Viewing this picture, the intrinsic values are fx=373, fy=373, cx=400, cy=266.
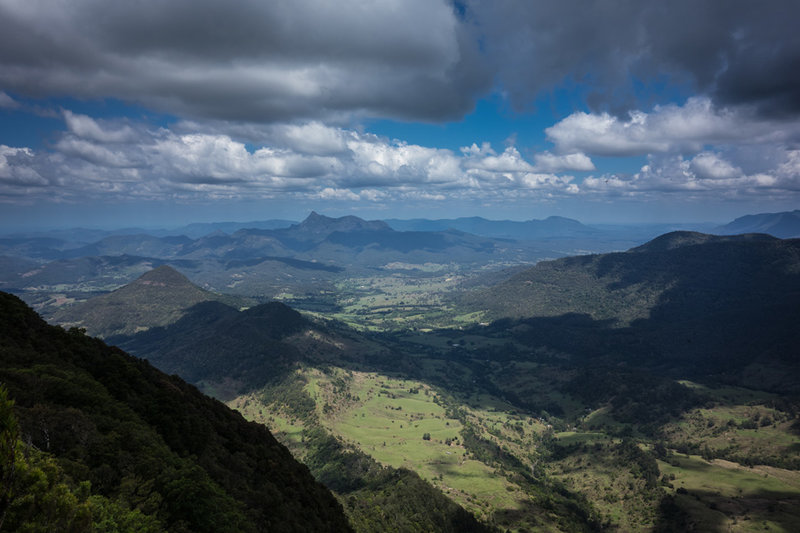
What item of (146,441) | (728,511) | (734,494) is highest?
(146,441)

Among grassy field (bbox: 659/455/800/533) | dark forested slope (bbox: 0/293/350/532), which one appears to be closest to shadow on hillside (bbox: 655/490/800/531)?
grassy field (bbox: 659/455/800/533)

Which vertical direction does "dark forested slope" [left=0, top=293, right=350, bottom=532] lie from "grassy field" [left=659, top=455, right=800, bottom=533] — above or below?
above

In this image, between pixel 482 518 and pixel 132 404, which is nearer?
pixel 132 404

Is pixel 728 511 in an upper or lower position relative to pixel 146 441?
lower

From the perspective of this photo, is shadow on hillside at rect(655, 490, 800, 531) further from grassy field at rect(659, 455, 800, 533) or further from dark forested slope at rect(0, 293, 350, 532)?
dark forested slope at rect(0, 293, 350, 532)

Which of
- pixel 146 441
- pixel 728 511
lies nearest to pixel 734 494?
pixel 728 511

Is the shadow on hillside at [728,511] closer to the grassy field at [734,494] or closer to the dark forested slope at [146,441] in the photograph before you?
the grassy field at [734,494]

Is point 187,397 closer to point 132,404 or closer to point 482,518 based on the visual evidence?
point 132,404

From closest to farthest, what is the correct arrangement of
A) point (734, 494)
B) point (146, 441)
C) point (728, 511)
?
point (146, 441), point (728, 511), point (734, 494)

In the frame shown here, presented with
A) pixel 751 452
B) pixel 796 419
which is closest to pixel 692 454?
pixel 751 452

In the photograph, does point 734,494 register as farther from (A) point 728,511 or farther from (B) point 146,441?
(B) point 146,441

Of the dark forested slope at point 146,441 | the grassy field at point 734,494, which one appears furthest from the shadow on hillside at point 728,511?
the dark forested slope at point 146,441
